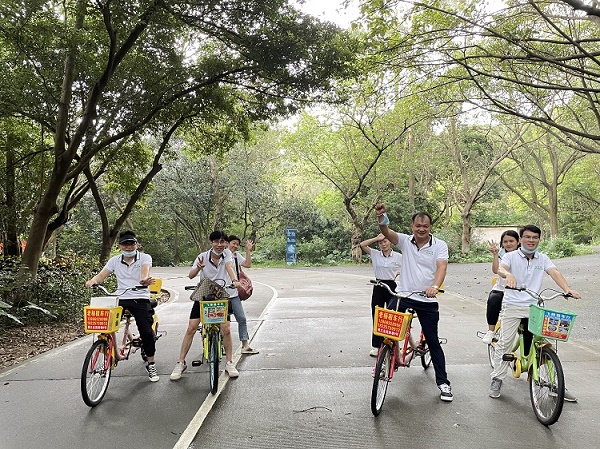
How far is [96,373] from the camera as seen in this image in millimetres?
5035

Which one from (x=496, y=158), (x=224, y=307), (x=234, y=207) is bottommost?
(x=224, y=307)

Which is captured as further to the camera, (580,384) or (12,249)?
(12,249)

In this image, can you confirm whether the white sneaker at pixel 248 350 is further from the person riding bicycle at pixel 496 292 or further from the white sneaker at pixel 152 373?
the person riding bicycle at pixel 496 292

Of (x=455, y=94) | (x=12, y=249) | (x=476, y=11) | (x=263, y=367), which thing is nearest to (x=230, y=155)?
(x=455, y=94)

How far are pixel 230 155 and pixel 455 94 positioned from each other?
14.9 meters

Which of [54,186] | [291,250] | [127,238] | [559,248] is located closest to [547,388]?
[127,238]

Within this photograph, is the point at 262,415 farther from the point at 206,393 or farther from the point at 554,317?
the point at 554,317

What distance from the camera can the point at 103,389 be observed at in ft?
16.9

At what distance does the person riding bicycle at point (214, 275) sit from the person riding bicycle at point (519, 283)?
9.68ft

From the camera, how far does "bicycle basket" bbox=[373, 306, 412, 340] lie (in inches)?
179

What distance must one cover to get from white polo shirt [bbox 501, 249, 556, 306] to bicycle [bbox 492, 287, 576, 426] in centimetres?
13

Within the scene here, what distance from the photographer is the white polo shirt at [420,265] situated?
492 centimetres

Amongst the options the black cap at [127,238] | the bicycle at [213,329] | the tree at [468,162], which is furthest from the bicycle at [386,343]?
the tree at [468,162]

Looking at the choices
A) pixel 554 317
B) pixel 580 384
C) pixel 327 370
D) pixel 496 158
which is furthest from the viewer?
pixel 496 158
